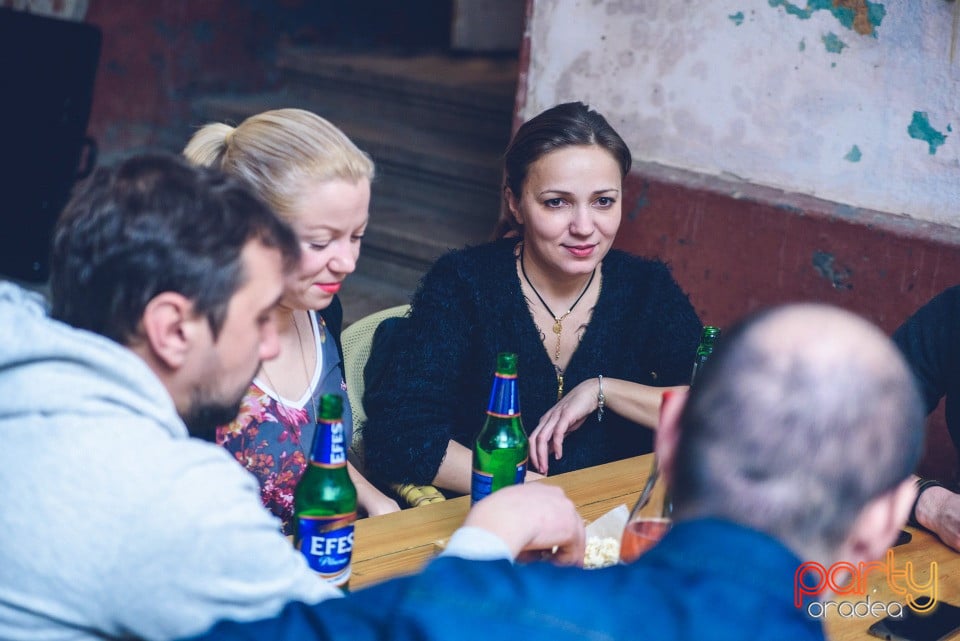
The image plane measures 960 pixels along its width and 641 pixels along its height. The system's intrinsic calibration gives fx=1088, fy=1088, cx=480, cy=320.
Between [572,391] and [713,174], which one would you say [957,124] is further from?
→ [572,391]

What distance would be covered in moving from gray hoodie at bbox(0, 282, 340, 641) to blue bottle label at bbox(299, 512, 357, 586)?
269mm

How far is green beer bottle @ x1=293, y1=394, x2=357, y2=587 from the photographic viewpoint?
147 centimetres

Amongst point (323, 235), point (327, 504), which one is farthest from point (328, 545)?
point (323, 235)

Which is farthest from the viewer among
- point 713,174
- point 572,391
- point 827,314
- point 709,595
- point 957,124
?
point 713,174

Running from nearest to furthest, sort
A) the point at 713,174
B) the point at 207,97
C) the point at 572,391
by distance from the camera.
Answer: the point at 572,391 < the point at 713,174 < the point at 207,97

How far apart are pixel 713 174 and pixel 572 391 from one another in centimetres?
125

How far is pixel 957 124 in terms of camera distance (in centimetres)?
287

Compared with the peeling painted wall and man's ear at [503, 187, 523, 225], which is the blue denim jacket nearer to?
man's ear at [503, 187, 523, 225]

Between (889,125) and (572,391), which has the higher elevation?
(889,125)

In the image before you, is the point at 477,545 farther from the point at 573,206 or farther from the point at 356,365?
the point at 573,206

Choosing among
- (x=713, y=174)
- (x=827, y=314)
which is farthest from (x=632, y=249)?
(x=827, y=314)

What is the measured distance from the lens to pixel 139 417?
1.17 meters

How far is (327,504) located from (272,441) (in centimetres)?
49

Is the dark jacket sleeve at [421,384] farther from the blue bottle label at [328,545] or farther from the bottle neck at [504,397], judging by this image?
the blue bottle label at [328,545]
